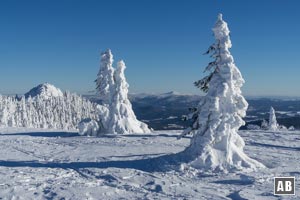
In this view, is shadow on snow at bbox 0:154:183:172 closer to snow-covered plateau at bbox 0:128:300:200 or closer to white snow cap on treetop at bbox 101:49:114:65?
snow-covered plateau at bbox 0:128:300:200

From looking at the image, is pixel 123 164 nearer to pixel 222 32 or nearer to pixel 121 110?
pixel 222 32

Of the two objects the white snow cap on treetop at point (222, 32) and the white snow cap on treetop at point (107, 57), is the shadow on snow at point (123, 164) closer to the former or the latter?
the white snow cap on treetop at point (222, 32)

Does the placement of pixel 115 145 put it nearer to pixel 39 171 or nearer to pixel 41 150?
pixel 41 150

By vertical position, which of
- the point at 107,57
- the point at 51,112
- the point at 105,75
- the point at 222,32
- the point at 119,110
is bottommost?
the point at 119,110

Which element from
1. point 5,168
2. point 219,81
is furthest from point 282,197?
point 5,168

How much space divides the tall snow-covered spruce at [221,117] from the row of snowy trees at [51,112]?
92.9 m

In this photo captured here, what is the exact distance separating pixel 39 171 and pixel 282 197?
1413 centimetres

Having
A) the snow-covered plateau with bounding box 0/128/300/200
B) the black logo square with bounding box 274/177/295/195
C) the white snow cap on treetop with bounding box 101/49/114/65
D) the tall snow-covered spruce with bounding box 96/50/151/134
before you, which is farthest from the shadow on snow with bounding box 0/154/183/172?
the white snow cap on treetop with bounding box 101/49/114/65

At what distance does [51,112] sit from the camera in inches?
5551

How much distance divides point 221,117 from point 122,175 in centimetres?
730

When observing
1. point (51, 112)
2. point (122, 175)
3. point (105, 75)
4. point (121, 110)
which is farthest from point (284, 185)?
point (51, 112)

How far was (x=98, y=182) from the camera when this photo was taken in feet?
61.9

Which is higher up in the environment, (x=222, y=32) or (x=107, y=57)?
(x=107, y=57)

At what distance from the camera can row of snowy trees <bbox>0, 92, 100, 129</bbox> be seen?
384ft
